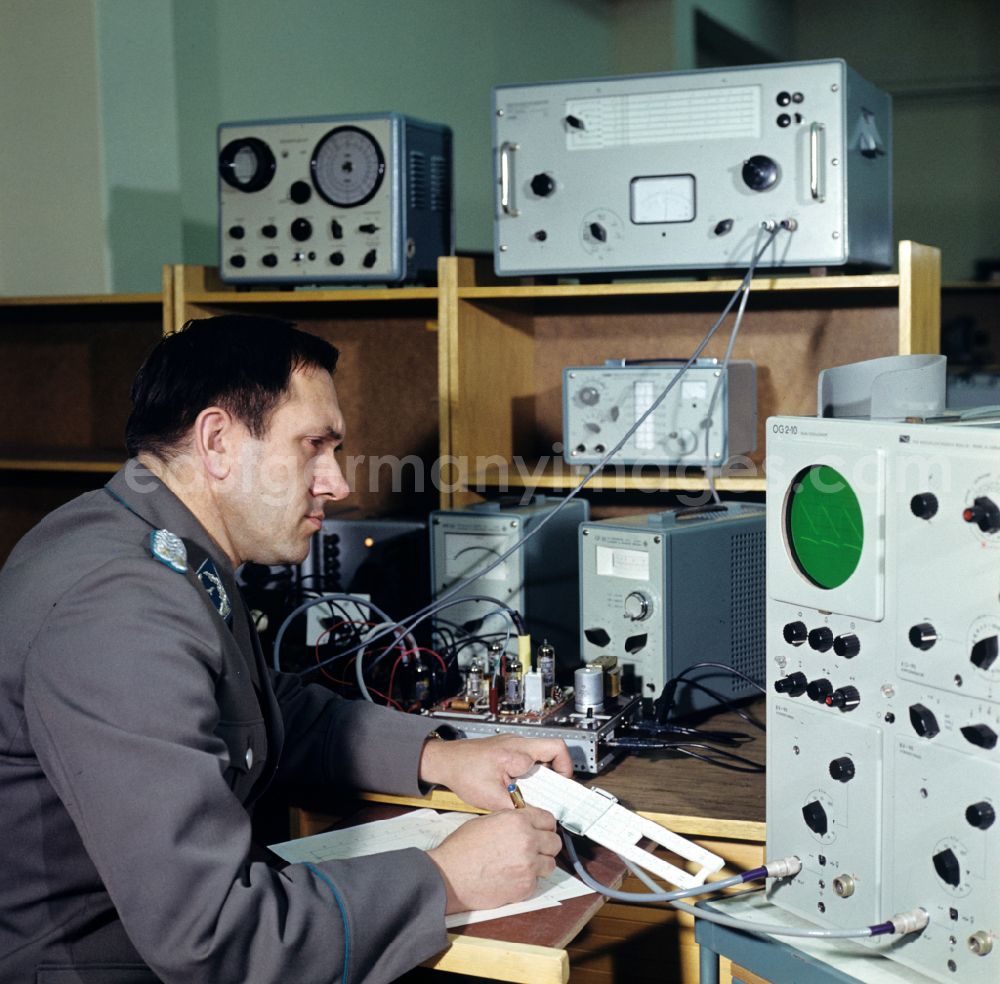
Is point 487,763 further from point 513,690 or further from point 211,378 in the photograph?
point 211,378

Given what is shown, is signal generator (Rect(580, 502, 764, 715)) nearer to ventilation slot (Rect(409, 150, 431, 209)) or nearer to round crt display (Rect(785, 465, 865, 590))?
round crt display (Rect(785, 465, 865, 590))

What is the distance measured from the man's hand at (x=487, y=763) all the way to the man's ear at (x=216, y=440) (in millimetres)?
526

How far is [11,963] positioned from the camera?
1367mm

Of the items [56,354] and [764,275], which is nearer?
[764,275]

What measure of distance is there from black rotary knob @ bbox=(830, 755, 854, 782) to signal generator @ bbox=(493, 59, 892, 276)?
→ 1.14 meters

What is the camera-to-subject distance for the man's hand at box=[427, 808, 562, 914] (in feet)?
4.73

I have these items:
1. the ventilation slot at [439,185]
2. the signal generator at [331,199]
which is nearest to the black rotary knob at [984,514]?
the signal generator at [331,199]

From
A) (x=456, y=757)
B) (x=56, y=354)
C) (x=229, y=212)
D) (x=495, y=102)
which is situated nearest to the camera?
(x=456, y=757)

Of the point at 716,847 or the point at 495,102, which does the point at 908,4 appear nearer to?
the point at 495,102

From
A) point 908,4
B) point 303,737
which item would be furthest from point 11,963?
point 908,4

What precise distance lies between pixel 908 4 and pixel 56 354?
6320 millimetres

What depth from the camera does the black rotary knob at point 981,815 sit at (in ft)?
3.95

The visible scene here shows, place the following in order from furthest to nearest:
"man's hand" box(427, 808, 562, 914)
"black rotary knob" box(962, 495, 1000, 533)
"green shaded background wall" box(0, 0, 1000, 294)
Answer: "green shaded background wall" box(0, 0, 1000, 294)
"man's hand" box(427, 808, 562, 914)
"black rotary knob" box(962, 495, 1000, 533)

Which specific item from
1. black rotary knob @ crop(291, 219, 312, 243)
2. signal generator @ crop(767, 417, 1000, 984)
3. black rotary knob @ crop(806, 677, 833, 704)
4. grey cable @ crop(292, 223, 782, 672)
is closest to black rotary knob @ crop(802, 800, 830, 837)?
signal generator @ crop(767, 417, 1000, 984)
